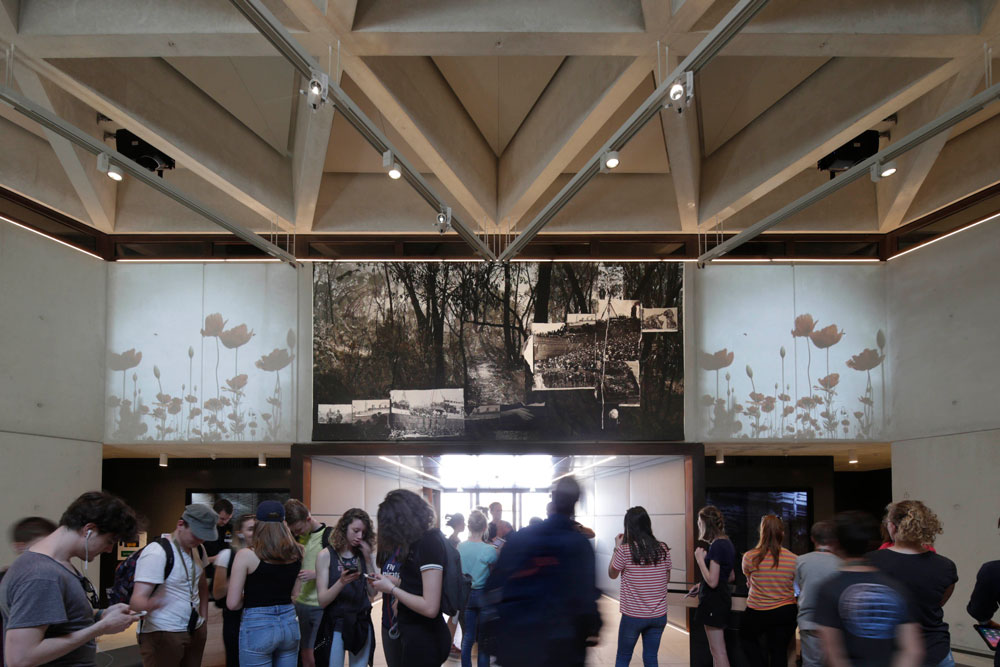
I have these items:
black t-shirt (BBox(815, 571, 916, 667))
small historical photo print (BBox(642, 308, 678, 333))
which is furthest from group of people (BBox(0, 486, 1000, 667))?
small historical photo print (BBox(642, 308, 678, 333))

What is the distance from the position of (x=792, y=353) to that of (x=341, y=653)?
317 inches

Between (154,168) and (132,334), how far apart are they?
2.56 metres

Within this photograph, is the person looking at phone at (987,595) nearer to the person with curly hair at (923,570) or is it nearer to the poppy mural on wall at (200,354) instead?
the person with curly hair at (923,570)

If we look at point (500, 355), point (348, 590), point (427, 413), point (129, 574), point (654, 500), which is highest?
point (500, 355)

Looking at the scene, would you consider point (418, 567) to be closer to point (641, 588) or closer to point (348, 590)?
point (348, 590)

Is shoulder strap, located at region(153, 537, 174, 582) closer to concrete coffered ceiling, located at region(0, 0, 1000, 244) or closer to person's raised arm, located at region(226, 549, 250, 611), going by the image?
person's raised arm, located at region(226, 549, 250, 611)

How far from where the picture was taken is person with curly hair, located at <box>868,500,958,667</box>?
12.4 feet

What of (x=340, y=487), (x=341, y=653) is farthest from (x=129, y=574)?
(x=340, y=487)

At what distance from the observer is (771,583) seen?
557 cm

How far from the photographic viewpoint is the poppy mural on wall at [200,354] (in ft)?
36.7

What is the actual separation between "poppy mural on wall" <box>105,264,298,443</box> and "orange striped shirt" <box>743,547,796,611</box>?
24.2 feet

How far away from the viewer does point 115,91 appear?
27.5 ft

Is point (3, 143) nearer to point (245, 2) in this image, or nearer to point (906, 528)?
point (245, 2)

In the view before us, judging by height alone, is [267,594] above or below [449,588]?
below
